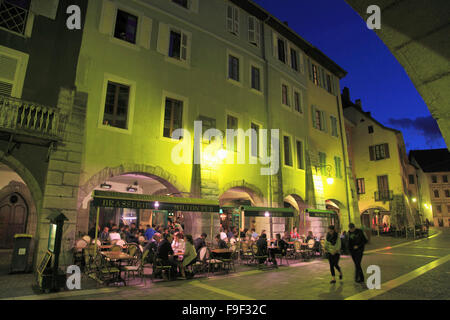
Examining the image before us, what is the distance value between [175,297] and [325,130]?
18.7 meters

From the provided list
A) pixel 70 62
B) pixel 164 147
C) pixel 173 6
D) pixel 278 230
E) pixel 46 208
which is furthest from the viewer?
pixel 278 230

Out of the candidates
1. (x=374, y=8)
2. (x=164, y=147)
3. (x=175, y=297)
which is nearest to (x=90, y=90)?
(x=164, y=147)

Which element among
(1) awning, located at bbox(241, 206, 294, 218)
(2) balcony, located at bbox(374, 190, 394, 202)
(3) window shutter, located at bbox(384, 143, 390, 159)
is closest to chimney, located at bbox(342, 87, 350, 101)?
(3) window shutter, located at bbox(384, 143, 390, 159)

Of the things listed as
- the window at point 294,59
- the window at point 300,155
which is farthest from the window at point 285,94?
the window at point 300,155

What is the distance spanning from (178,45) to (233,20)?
14.9 ft

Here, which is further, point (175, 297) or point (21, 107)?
point (21, 107)

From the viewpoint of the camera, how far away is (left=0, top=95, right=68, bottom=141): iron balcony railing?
830 cm

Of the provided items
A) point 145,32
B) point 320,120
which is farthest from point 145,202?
point 320,120

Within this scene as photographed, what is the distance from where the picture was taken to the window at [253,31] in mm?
17156

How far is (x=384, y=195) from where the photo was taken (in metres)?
28.5

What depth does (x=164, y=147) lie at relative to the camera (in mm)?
12031

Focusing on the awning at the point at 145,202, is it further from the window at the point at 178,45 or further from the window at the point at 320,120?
the window at the point at 320,120
